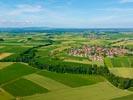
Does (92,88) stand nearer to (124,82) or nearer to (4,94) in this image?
(124,82)

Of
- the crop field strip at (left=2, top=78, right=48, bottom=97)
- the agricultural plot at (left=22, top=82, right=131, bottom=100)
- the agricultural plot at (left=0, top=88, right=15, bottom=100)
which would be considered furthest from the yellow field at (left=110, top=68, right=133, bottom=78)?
the agricultural plot at (left=0, top=88, right=15, bottom=100)

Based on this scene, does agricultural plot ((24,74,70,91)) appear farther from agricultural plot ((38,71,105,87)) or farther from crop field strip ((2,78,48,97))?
agricultural plot ((38,71,105,87))

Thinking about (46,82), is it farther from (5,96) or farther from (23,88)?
(5,96)

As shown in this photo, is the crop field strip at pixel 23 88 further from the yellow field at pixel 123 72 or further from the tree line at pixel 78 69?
the yellow field at pixel 123 72

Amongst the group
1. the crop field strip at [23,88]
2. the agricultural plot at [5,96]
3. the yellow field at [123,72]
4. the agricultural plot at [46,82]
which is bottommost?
the yellow field at [123,72]

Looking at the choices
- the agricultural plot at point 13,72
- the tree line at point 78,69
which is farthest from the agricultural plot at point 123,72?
the agricultural plot at point 13,72

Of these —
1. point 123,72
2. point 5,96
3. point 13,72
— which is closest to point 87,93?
point 5,96

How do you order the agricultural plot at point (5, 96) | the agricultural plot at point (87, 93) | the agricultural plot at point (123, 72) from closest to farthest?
the agricultural plot at point (5, 96) < the agricultural plot at point (87, 93) < the agricultural plot at point (123, 72)
